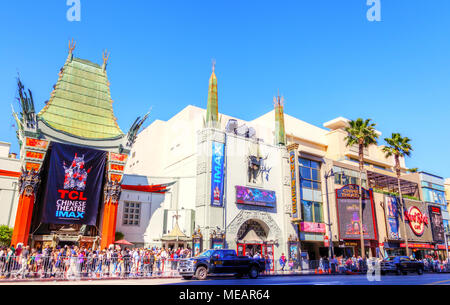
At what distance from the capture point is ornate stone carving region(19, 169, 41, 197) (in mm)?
27602

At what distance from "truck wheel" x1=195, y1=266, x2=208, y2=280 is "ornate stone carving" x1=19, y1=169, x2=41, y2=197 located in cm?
1715

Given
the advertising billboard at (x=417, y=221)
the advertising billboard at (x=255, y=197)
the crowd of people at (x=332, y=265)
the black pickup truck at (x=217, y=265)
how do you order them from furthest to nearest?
1. the advertising billboard at (x=417, y=221)
2. the advertising billboard at (x=255, y=197)
3. the crowd of people at (x=332, y=265)
4. the black pickup truck at (x=217, y=265)

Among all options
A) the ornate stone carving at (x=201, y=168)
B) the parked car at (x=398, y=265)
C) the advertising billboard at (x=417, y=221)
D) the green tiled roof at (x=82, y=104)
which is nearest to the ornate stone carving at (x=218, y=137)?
the ornate stone carving at (x=201, y=168)

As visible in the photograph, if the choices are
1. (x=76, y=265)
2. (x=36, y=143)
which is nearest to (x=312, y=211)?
(x=76, y=265)

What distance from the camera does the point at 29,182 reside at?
2784cm

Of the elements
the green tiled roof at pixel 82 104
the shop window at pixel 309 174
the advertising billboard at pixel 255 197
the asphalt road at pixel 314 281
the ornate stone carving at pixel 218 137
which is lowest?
the asphalt road at pixel 314 281

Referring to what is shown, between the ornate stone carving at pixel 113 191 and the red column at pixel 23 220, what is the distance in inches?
233

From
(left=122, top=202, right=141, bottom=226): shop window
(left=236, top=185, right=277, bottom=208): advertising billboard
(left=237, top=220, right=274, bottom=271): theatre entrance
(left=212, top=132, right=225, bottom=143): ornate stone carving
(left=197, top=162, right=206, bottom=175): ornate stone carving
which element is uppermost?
(left=212, top=132, right=225, bottom=143): ornate stone carving

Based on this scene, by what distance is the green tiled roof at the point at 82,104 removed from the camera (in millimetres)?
32406

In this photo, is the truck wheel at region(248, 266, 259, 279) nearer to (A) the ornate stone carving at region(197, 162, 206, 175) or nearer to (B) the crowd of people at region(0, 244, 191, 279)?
(B) the crowd of people at region(0, 244, 191, 279)

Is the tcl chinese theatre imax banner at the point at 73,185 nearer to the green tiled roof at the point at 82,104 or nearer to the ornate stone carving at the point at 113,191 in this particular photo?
the ornate stone carving at the point at 113,191

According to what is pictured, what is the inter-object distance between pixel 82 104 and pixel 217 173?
628 inches

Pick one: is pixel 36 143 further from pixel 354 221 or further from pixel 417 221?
pixel 417 221

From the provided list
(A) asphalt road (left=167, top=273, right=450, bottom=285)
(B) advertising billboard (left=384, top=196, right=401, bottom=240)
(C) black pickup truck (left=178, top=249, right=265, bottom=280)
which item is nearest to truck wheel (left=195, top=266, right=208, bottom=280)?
(C) black pickup truck (left=178, top=249, right=265, bottom=280)
